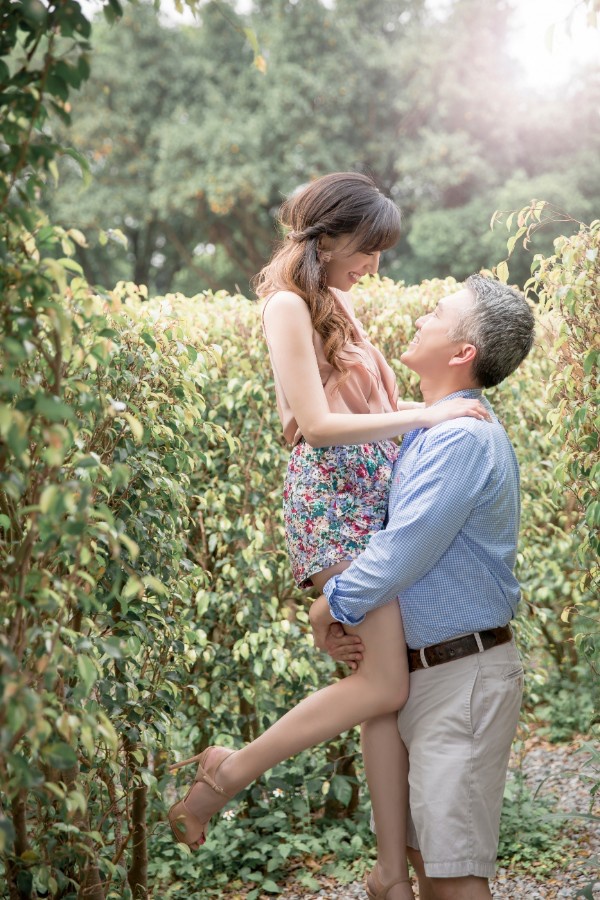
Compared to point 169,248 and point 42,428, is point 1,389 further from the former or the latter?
point 169,248

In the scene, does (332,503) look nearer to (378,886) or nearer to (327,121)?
(378,886)

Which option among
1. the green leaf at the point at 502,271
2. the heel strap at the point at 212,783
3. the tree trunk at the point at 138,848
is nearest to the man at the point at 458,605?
the green leaf at the point at 502,271

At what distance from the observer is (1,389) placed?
171 cm

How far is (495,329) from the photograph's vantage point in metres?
2.63

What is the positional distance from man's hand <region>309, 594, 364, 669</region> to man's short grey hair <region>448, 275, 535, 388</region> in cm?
80

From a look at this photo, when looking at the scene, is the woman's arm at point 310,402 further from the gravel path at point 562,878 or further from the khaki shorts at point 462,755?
the gravel path at point 562,878

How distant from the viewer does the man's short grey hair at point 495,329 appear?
8.65 feet

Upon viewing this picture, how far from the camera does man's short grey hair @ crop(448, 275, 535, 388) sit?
8.65 feet

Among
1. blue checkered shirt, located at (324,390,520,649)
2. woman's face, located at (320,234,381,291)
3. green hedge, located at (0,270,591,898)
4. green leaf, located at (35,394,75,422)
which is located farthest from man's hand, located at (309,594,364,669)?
green leaf, located at (35,394,75,422)

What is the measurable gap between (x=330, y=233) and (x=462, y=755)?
58.7 inches

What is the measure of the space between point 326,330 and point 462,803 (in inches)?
53.3

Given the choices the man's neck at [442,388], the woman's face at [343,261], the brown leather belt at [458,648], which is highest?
the woman's face at [343,261]

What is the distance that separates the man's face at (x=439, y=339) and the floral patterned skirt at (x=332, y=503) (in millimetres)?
302

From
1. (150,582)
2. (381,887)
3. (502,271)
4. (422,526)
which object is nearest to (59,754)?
(150,582)
